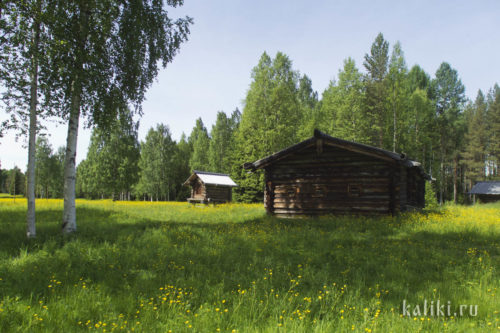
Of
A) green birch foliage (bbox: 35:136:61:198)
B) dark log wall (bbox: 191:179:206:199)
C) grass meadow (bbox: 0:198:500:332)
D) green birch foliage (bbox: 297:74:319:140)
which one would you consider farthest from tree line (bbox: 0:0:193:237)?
green birch foliage (bbox: 35:136:61:198)

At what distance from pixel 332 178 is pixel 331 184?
0.36m

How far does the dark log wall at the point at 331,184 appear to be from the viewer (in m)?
14.3

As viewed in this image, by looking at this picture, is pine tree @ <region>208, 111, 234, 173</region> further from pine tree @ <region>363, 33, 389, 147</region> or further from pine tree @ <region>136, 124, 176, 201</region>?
pine tree @ <region>363, 33, 389, 147</region>

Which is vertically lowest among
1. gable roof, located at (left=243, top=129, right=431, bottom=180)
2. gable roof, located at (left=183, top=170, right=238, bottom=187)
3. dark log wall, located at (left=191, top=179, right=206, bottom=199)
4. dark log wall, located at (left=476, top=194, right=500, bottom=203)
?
dark log wall, located at (left=476, top=194, right=500, bottom=203)

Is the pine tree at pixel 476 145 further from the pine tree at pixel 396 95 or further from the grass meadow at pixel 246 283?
the grass meadow at pixel 246 283

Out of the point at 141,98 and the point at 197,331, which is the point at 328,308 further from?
the point at 141,98

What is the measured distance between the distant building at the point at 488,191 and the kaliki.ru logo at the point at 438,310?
4749 centimetres

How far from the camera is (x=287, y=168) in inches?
653

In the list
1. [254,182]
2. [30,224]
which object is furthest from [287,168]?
Result: [254,182]

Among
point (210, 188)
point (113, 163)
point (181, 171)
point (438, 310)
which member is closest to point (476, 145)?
point (210, 188)

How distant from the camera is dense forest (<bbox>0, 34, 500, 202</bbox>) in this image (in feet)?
102

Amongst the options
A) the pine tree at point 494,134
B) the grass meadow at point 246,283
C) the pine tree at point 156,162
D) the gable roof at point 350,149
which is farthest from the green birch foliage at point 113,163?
the pine tree at point 494,134

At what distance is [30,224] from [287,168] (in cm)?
1258

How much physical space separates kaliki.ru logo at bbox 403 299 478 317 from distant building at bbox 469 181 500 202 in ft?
156
